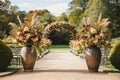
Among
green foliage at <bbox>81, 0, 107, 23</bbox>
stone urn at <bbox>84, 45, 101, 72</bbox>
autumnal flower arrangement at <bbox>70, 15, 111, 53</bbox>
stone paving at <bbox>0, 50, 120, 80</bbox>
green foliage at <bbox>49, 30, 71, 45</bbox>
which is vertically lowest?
green foliage at <bbox>49, 30, 71, 45</bbox>

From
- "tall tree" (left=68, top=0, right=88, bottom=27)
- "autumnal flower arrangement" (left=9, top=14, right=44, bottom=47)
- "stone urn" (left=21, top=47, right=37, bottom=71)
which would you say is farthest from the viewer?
"tall tree" (left=68, top=0, right=88, bottom=27)

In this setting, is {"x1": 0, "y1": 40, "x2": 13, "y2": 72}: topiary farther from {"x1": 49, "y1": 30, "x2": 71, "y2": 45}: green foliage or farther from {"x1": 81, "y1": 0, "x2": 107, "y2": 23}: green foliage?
{"x1": 49, "y1": 30, "x2": 71, "y2": 45}: green foliage

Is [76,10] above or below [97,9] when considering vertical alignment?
above

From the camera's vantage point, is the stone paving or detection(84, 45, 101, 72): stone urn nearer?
the stone paving

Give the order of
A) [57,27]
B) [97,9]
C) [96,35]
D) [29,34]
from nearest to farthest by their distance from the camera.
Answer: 1. [96,35]
2. [29,34]
3. [57,27]
4. [97,9]

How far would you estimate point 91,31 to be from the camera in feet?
63.8

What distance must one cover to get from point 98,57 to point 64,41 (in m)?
64.5

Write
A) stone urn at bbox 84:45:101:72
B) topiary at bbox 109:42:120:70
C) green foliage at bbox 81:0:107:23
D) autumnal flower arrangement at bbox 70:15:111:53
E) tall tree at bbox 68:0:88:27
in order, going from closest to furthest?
topiary at bbox 109:42:120:70
stone urn at bbox 84:45:101:72
autumnal flower arrangement at bbox 70:15:111:53
green foliage at bbox 81:0:107:23
tall tree at bbox 68:0:88:27

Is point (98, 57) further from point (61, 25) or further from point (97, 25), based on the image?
point (61, 25)

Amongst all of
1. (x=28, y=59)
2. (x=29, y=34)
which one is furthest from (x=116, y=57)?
(x=29, y=34)

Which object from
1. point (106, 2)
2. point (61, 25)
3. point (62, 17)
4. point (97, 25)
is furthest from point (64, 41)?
point (97, 25)

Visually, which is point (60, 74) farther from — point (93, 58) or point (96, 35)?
point (96, 35)

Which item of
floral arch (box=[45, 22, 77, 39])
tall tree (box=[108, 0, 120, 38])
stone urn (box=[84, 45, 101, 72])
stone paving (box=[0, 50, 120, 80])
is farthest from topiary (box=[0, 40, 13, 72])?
tall tree (box=[108, 0, 120, 38])

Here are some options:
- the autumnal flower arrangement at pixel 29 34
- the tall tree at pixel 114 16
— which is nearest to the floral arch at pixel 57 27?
the autumnal flower arrangement at pixel 29 34
